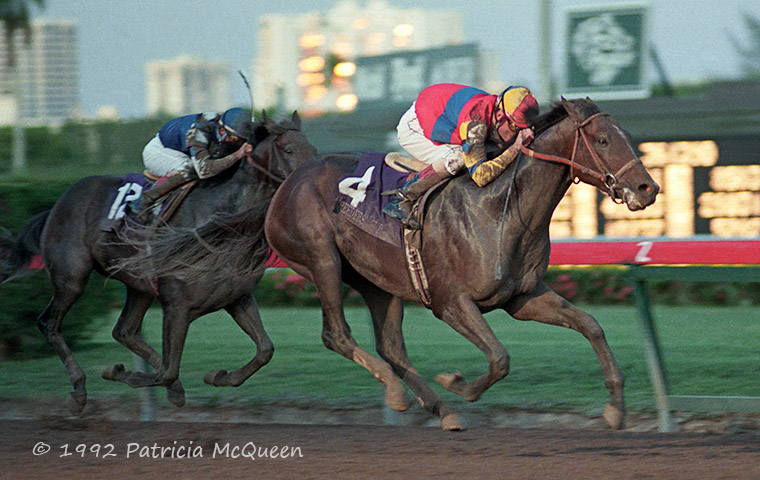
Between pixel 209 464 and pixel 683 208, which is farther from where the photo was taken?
pixel 683 208

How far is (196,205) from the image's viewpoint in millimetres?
5242

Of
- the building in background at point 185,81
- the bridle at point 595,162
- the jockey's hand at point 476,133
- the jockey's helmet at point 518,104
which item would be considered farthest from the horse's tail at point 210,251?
the building in background at point 185,81

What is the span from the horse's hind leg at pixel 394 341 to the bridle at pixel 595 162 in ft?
3.79

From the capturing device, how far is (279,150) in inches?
204

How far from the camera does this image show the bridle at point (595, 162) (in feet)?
12.6

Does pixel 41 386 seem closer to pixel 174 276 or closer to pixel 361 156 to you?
pixel 174 276

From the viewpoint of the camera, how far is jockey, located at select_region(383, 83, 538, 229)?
418 cm

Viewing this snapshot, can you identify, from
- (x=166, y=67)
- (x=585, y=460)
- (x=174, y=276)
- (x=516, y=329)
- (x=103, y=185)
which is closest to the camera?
(x=585, y=460)

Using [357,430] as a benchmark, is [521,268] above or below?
above

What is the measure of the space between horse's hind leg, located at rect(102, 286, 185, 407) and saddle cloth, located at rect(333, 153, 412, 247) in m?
1.37

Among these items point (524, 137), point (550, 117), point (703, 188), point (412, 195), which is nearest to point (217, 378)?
point (412, 195)

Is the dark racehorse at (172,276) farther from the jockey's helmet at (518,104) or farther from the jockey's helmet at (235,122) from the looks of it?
the jockey's helmet at (518,104)

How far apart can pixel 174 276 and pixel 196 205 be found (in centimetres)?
42

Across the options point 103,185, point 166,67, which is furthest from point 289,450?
point 166,67
